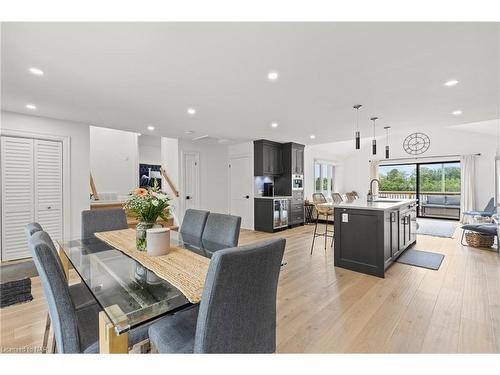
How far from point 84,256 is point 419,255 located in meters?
4.73

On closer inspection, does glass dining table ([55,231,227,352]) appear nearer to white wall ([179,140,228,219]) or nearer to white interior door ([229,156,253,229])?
white wall ([179,140,228,219])

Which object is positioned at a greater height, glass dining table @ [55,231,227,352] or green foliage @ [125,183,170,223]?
green foliage @ [125,183,170,223]

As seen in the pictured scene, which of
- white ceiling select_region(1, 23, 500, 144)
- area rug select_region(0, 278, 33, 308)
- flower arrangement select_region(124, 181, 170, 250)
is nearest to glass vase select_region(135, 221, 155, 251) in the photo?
flower arrangement select_region(124, 181, 170, 250)

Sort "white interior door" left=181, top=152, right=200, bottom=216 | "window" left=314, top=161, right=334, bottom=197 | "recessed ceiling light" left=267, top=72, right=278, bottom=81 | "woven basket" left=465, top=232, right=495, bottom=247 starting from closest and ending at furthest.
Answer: "recessed ceiling light" left=267, top=72, right=278, bottom=81 < "woven basket" left=465, top=232, right=495, bottom=247 < "white interior door" left=181, top=152, right=200, bottom=216 < "window" left=314, top=161, right=334, bottom=197

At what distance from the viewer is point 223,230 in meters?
2.15

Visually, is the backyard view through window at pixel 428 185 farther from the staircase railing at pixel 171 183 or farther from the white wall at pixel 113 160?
the white wall at pixel 113 160

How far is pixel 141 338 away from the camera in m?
1.30

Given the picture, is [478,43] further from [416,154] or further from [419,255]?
[416,154]

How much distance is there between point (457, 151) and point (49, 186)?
10784 millimetres

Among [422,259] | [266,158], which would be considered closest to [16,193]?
[266,158]

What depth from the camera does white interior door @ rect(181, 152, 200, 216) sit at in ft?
19.5

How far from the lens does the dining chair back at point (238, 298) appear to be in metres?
0.93

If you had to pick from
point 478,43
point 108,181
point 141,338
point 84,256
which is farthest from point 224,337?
point 108,181

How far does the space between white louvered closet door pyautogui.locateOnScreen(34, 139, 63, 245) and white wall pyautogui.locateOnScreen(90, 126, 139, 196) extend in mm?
2145
